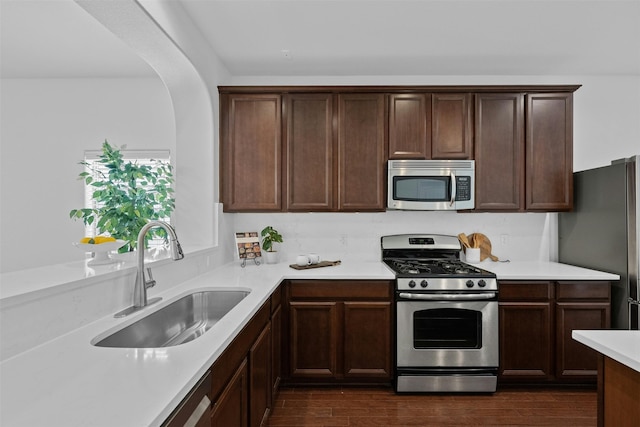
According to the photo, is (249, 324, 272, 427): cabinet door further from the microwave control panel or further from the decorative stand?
the microwave control panel

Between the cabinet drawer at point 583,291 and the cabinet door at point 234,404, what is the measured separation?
251 cm

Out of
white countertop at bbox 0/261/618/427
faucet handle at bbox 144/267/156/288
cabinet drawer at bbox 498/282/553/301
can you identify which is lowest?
cabinet drawer at bbox 498/282/553/301

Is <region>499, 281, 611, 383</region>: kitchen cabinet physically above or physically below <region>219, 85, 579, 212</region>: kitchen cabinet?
below

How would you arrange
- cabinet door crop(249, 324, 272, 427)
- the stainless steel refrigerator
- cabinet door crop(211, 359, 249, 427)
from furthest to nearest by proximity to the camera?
the stainless steel refrigerator, cabinet door crop(249, 324, 272, 427), cabinet door crop(211, 359, 249, 427)

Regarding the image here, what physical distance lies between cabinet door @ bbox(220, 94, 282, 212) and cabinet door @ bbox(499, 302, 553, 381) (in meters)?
2.09

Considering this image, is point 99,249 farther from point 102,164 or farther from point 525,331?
point 525,331

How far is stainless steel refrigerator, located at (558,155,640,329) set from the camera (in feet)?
8.73

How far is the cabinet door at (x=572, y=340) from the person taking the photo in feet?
9.43

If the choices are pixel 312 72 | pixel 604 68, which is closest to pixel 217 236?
pixel 312 72

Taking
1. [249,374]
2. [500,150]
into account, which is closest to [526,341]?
[500,150]

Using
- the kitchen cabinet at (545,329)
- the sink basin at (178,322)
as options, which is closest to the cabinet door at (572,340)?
the kitchen cabinet at (545,329)

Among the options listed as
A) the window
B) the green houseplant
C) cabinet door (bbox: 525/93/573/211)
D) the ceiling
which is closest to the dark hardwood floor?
cabinet door (bbox: 525/93/573/211)

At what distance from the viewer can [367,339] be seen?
291cm

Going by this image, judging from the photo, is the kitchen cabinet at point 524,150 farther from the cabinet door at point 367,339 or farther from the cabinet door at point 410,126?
the cabinet door at point 367,339
